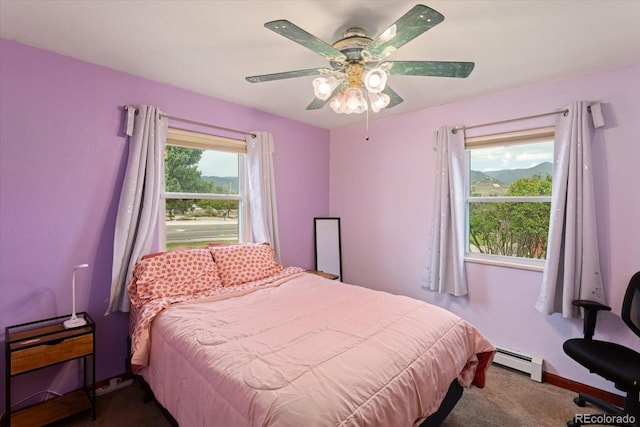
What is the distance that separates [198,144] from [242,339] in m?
1.96

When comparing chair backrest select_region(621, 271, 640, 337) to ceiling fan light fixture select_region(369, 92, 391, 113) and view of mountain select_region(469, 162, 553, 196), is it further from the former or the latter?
ceiling fan light fixture select_region(369, 92, 391, 113)

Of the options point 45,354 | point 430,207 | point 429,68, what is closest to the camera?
point 429,68

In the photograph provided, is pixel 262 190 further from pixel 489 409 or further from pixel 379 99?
pixel 489 409

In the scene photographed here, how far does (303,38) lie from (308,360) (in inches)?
58.7

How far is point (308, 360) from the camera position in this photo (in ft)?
4.33

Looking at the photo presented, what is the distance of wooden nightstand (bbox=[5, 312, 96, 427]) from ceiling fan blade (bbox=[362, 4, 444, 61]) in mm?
2427

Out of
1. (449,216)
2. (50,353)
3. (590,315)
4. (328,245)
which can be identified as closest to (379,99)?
(449,216)

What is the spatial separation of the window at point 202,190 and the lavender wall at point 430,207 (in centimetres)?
139

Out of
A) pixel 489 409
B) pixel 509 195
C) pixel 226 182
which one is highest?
pixel 226 182

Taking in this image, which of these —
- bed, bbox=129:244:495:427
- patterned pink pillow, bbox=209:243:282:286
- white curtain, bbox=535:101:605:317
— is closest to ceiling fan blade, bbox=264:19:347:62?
bed, bbox=129:244:495:427

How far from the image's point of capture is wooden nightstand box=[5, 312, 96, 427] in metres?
1.69

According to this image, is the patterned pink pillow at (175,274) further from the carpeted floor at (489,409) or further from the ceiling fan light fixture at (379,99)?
the ceiling fan light fixture at (379,99)

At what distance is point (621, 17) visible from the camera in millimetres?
1586

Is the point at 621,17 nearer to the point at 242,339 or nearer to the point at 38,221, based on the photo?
the point at 242,339
